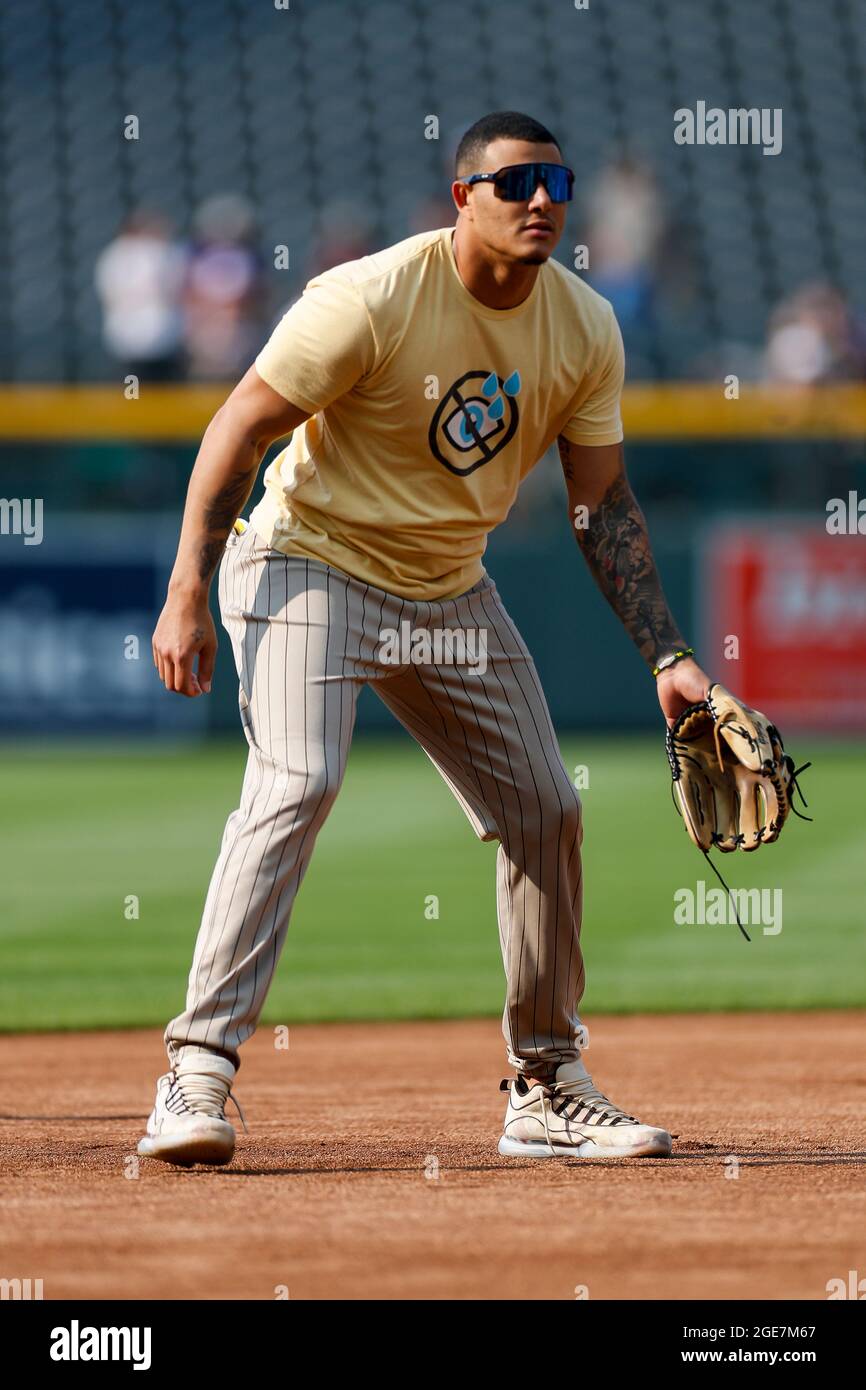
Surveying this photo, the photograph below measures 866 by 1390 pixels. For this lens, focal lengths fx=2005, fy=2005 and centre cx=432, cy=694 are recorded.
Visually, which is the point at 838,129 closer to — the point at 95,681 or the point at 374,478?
the point at 95,681

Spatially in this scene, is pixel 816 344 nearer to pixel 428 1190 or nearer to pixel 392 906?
pixel 392 906

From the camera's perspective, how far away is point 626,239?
17.1 m

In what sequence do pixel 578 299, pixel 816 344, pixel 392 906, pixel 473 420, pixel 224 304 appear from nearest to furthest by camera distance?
pixel 473 420, pixel 578 299, pixel 392 906, pixel 816 344, pixel 224 304

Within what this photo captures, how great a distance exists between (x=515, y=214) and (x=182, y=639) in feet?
3.30

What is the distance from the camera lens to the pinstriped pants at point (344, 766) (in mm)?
3791

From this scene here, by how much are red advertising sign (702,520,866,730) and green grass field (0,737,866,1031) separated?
85 centimetres

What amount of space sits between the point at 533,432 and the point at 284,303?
12.7m

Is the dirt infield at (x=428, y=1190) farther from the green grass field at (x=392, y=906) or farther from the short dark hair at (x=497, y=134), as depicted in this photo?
the short dark hair at (x=497, y=134)

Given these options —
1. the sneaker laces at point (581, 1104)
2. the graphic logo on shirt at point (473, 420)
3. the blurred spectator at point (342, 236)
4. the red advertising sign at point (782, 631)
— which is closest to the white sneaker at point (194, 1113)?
the sneaker laces at point (581, 1104)

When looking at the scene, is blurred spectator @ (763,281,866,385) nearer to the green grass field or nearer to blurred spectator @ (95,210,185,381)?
the green grass field

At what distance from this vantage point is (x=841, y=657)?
14.2m

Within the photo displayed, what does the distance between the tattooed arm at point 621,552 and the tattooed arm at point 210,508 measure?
70cm

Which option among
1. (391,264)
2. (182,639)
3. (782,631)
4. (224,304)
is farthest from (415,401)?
(224,304)

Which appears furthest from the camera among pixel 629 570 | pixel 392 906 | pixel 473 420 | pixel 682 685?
pixel 392 906
